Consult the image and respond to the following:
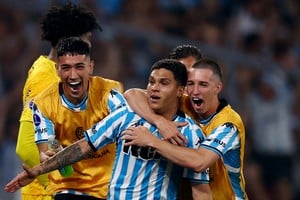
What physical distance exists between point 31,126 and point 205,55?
172 inches

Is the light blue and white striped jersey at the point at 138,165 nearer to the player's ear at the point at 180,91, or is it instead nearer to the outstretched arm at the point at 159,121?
the outstretched arm at the point at 159,121

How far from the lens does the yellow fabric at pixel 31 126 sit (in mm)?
7250

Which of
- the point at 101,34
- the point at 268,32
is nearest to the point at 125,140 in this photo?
the point at 101,34

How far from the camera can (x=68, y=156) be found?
6.49 metres

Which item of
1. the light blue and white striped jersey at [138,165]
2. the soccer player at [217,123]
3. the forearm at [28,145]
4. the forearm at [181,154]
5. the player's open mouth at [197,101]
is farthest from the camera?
the forearm at [28,145]

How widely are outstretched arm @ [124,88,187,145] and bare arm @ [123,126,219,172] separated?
0.20ft

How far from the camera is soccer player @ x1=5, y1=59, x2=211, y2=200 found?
6348 millimetres

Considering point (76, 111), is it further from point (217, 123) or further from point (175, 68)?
point (217, 123)

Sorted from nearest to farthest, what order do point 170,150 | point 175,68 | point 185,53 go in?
1. point 170,150
2. point 175,68
3. point 185,53

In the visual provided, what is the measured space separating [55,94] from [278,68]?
5.34 meters

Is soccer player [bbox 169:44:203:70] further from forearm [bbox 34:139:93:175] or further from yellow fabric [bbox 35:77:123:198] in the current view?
forearm [bbox 34:139:93:175]

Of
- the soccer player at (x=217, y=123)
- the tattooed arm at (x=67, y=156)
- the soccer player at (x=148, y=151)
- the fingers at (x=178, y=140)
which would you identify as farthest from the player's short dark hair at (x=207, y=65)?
the tattooed arm at (x=67, y=156)

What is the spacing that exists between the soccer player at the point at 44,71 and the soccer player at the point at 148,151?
30.5 inches

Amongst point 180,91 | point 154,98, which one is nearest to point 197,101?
point 180,91
